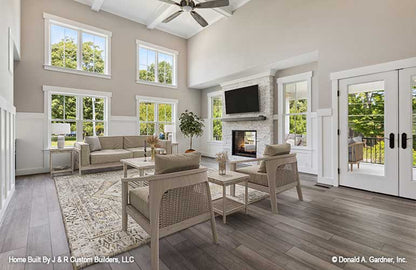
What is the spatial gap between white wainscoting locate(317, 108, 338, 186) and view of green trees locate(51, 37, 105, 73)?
6287 millimetres

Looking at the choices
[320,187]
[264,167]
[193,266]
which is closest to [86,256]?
[193,266]

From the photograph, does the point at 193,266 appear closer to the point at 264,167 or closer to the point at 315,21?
the point at 264,167

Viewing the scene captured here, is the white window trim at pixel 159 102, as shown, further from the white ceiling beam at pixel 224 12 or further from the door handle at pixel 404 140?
the door handle at pixel 404 140

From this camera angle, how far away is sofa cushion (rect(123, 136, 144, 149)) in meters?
6.00

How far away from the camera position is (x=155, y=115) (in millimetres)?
7348

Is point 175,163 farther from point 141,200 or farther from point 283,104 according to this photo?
point 283,104

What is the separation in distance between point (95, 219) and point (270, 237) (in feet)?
6.79

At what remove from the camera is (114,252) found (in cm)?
178

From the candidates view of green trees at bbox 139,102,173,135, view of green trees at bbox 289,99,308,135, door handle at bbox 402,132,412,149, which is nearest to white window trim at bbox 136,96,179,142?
view of green trees at bbox 139,102,173,135

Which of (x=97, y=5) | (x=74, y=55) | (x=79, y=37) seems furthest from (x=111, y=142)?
(x=97, y=5)

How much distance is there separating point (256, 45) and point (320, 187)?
3933 millimetres

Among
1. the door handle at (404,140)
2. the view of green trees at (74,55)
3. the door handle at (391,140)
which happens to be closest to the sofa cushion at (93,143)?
the view of green trees at (74,55)

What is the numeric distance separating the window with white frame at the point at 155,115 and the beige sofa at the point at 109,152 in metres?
0.92

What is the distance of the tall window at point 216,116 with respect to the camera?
782 centimetres
